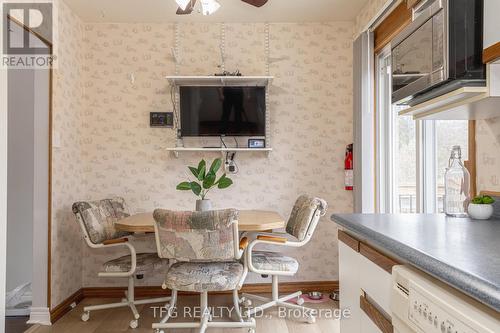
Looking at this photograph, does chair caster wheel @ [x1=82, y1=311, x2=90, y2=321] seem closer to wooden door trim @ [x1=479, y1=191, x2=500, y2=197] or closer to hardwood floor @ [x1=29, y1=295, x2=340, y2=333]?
hardwood floor @ [x1=29, y1=295, x2=340, y2=333]

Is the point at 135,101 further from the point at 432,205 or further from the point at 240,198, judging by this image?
the point at 432,205

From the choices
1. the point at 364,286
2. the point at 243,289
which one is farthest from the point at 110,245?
the point at 364,286

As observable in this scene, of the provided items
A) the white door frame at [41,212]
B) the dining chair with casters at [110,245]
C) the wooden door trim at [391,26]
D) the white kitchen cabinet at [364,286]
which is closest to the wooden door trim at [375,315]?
the white kitchen cabinet at [364,286]

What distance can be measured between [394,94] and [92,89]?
2.81 metres

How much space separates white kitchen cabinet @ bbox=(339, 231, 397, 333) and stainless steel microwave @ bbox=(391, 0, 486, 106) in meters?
0.65

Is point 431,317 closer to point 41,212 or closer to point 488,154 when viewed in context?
point 488,154

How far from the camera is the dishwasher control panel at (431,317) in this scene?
2.48 ft

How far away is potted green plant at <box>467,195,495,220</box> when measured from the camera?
1.60 m

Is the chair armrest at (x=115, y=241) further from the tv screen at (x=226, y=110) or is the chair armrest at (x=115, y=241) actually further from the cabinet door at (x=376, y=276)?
the cabinet door at (x=376, y=276)

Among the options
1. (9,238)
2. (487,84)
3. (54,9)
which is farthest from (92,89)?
(487,84)

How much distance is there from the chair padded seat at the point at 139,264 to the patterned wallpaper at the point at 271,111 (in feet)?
1.85

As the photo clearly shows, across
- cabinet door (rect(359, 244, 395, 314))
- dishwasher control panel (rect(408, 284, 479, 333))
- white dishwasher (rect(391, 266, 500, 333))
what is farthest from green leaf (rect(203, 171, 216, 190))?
dishwasher control panel (rect(408, 284, 479, 333))

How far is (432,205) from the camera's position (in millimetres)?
2568

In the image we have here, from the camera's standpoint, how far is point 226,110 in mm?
3471
